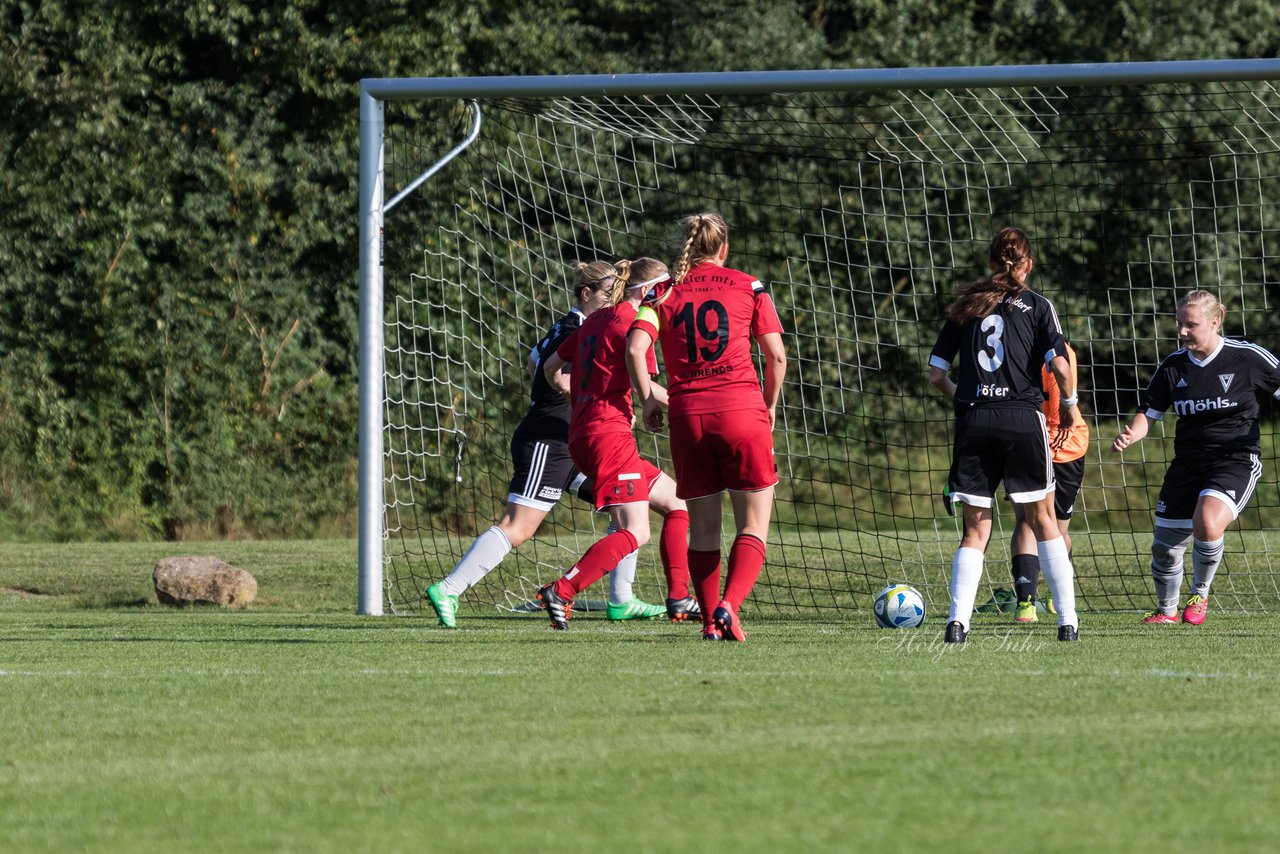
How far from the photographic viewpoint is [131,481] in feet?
60.6

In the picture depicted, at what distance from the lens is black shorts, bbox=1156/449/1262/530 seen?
28.3 feet

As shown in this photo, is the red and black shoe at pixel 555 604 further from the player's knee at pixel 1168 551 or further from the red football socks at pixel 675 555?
the player's knee at pixel 1168 551

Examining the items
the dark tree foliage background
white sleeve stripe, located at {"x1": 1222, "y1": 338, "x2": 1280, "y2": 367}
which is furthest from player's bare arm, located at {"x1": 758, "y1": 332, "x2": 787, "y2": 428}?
the dark tree foliage background

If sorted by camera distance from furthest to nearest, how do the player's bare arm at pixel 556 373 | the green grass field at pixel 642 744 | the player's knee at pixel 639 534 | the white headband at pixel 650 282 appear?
the player's bare arm at pixel 556 373 → the player's knee at pixel 639 534 → the white headband at pixel 650 282 → the green grass field at pixel 642 744

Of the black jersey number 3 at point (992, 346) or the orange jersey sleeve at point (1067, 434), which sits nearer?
the black jersey number 3 at point (992, 346)

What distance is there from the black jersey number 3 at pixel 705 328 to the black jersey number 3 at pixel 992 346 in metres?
1.07

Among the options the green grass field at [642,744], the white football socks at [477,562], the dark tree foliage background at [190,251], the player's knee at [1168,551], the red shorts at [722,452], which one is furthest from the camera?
the dark tree foliage background at [190,251]

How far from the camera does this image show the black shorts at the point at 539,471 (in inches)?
341

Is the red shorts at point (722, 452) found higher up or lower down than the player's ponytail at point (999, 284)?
lower down

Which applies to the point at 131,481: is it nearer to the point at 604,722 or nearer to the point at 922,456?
the point at 922,456

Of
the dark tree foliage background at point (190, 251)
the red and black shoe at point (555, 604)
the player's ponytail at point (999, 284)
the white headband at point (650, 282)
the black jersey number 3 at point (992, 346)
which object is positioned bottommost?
the red and black shoe at point (555, 604)

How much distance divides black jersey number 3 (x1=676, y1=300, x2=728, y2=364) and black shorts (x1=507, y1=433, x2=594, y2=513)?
1.80 meters

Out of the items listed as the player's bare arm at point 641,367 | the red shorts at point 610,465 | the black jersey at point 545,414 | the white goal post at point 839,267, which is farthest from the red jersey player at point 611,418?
the white goal post at point 839,267

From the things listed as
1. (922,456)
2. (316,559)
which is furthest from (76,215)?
(922,456)
